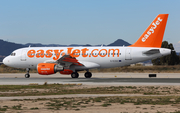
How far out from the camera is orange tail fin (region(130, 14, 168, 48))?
36.5 m

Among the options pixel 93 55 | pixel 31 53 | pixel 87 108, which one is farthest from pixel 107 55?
pixel 87 108

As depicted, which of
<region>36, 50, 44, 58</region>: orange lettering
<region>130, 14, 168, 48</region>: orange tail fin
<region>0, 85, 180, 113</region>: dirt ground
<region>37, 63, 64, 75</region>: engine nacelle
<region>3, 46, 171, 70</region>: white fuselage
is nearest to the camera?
<region>0, 85, 180, 113</region>: dirt ground

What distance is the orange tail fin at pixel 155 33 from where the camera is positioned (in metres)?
36.5

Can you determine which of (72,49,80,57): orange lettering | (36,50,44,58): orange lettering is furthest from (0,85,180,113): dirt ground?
(36,50,44,58): orange lettering

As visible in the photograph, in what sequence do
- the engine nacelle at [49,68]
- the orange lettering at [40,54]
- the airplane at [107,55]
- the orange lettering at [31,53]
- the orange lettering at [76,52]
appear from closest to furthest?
→ the engine nacelle at [49,68] → the airplane at [107,55] → the orange lettering at [76,52] → the orange lettering at [40,54] → the orange lettering at [31,53]

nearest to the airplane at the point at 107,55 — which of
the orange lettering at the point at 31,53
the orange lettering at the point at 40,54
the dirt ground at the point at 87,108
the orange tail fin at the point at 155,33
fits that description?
the orange tail fin at the point at 155,33

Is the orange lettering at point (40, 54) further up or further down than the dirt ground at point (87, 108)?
further up

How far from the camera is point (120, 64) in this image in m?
36.6

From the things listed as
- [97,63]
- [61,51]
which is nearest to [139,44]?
[97,63]

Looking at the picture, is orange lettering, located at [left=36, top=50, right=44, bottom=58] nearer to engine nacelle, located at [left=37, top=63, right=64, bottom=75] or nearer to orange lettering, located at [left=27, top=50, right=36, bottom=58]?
orange lettering, located at [left=27, top=50, right=36, bottom=58]

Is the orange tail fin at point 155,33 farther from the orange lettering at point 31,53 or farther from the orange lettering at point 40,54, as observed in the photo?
the orange lettering at point 31,53

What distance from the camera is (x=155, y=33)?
120ft

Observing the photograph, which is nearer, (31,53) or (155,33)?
(155,33)

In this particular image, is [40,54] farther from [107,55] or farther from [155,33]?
[155,33]
